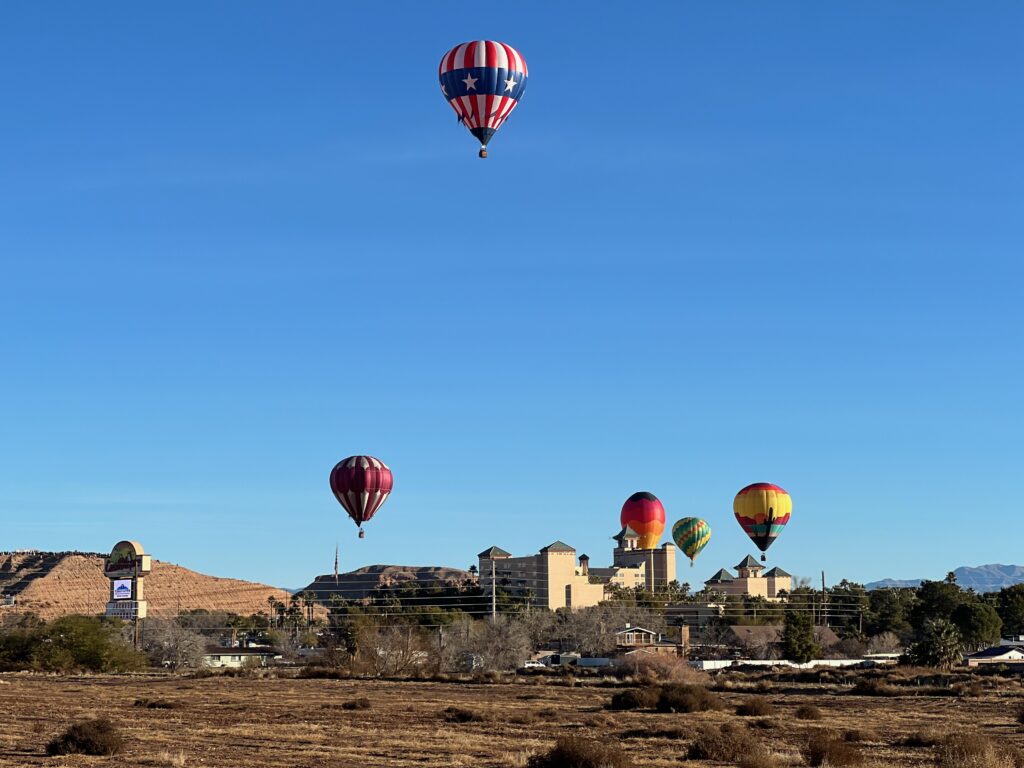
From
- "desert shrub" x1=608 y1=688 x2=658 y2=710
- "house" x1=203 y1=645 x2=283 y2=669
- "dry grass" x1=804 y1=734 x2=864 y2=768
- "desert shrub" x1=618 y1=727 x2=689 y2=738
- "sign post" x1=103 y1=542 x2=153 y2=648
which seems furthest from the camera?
"sign post" x1=103 y1=542 x2=153 y2=648

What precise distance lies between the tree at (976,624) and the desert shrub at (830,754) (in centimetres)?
11489

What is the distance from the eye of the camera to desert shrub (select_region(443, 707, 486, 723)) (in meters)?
46.3

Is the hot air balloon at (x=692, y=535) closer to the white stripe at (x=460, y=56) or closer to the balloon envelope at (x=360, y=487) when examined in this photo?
the balloon envelope at (x=360, y=487)

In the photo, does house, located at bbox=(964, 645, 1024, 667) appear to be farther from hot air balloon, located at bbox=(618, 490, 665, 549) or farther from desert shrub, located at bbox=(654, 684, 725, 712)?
hot air balloon, located at bbox=(618, 490, 665, 549)

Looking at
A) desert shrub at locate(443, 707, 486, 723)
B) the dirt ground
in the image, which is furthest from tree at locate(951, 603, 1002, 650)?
desert shrub at locate(443, 707, 486, 723)

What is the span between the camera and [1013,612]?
546 feet

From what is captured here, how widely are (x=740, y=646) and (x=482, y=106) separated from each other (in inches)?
3587

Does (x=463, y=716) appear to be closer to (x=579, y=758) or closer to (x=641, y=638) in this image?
(x=579, y=758)

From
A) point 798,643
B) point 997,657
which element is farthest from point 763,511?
point 997,657

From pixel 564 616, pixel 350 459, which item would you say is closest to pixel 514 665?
pixel 350 459

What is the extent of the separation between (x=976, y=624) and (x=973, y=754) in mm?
116611

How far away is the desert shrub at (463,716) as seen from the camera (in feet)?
152

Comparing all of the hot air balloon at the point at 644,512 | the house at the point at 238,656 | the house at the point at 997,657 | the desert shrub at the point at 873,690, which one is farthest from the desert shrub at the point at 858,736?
the hot air balloon at the point at 644,512

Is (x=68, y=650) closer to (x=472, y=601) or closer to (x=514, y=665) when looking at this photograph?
(x=514, y=665)
